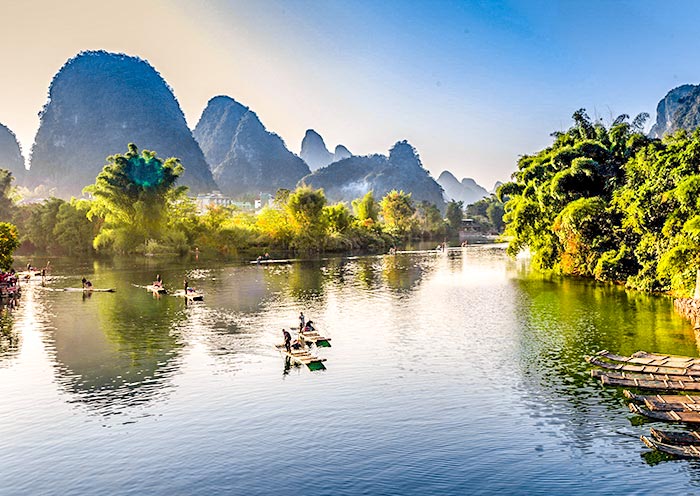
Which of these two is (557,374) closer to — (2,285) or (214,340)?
(214,340)

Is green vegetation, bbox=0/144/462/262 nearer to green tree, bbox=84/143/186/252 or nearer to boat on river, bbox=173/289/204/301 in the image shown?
green tree, bbox=84/143/186/252

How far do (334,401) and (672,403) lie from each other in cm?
1098

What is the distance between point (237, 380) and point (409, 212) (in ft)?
391

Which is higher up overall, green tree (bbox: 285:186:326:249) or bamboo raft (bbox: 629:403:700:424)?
green tree (bbox: 285:186:326:249)

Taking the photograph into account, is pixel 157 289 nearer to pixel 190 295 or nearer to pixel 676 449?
pixel 190 295

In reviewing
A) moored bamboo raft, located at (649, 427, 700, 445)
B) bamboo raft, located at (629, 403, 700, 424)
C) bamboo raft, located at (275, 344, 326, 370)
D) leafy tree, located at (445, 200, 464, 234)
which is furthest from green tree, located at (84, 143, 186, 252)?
leafy tree, located at (445, 200, 464, 234)

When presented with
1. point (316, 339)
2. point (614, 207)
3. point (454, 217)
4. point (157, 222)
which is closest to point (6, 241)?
point (316, 339)

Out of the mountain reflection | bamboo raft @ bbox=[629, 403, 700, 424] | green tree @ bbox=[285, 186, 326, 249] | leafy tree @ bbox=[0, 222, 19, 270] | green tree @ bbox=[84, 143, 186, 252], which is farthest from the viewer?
green tree @ bbox=[285, 186, 326, 249]

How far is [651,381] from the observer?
2219 centimetres

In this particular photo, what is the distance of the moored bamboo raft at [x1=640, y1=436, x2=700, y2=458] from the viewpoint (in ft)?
53.3

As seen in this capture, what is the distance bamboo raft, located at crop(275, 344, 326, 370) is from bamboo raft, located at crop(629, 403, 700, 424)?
12276 millimetres

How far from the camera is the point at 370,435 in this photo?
19.0m

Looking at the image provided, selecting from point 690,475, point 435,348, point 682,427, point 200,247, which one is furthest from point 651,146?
point 200,247

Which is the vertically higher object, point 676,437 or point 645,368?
point 645,368
